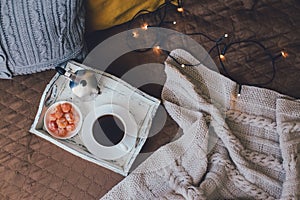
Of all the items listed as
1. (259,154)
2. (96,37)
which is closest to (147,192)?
(259,154)

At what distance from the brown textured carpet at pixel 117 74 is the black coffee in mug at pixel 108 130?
0.06 metres

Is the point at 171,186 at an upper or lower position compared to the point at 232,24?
lower

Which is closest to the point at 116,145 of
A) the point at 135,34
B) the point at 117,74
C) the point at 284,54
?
the point at 117,74

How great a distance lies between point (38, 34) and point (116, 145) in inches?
11.5

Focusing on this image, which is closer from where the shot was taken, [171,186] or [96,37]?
[171,186]

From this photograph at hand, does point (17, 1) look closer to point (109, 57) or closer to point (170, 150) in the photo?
point (109, 57)

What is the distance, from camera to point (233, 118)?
1.06 metres

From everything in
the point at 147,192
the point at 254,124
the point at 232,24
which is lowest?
the point at 147,192

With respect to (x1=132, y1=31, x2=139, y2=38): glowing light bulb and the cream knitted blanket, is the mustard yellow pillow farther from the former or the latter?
the cream knitted blanket

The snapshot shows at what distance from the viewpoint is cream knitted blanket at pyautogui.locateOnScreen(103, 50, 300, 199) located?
1.01m

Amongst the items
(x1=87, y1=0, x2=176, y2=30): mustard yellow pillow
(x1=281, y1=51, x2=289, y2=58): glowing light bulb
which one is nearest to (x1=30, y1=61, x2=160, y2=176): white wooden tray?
(x1=87, y1=0, x2=176, y2=30): mustard yellow pillow

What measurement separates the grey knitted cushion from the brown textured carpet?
2.4 inches

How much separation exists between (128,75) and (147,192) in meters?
0.28

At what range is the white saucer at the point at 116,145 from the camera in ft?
3.40
